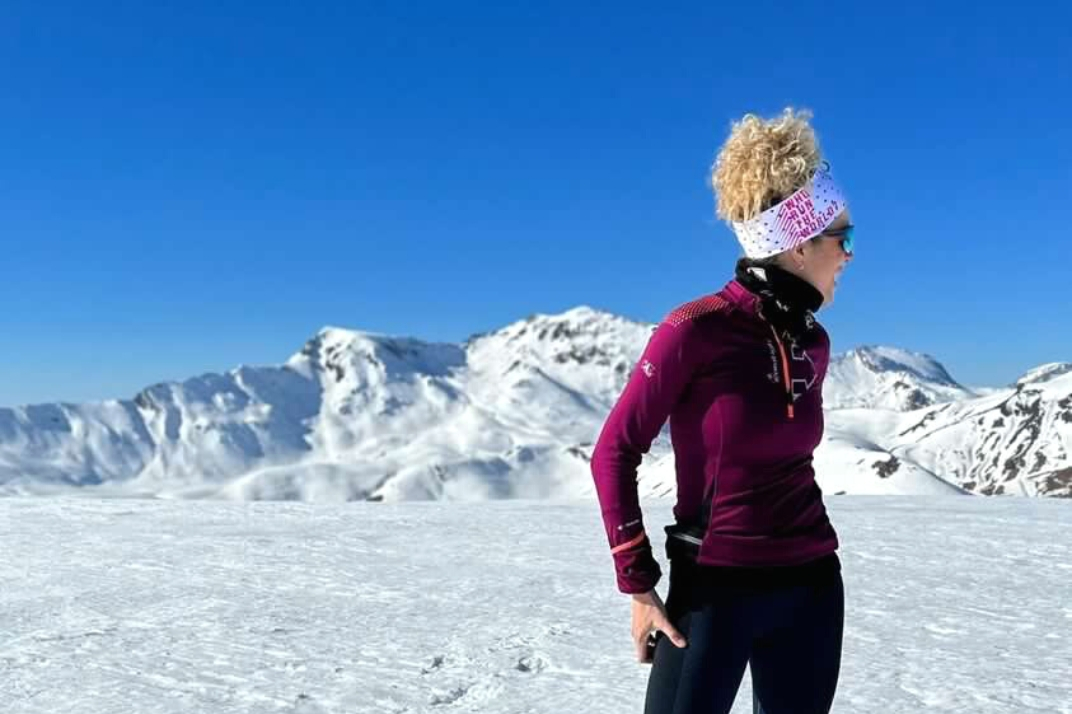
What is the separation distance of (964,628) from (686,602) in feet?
14.7

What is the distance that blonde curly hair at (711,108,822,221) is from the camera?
10.1 feet

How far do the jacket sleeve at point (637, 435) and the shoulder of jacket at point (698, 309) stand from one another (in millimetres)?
16

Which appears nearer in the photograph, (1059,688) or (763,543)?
(763,543)

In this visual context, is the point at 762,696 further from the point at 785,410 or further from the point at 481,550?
the point at 481,550

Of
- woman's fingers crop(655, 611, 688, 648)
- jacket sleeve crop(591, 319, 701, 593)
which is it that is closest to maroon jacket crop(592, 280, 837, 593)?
jacket sleeve crop(591, 319, 701, 593)

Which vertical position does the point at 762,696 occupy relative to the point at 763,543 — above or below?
below

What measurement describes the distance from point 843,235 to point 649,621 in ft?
4.67

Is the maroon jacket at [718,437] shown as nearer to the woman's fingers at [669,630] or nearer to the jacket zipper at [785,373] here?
the jacket zipper at [785,373]

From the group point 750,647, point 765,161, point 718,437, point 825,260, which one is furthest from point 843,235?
point 750,647

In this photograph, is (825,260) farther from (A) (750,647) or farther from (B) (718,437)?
(A) (750,647)

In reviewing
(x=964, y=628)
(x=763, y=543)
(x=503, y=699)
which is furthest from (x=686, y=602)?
(x=964, y=628)

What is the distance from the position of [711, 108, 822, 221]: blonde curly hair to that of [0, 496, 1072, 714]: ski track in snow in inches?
119

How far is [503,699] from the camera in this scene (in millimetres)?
5133

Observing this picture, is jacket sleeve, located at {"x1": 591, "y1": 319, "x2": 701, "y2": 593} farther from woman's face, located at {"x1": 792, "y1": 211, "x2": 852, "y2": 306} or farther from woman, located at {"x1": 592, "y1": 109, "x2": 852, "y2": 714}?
woman's face, located at {"x1": 792, "y1": 211, "x2": 852, "y2": 306}
